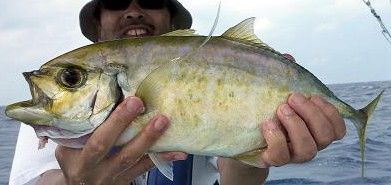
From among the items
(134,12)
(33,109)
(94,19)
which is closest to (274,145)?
(33,109)

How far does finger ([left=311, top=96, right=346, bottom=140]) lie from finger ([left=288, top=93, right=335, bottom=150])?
0.02 m

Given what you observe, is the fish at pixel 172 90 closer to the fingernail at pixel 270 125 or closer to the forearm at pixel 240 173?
the fingernail at pixel 270 125

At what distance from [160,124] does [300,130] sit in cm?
87

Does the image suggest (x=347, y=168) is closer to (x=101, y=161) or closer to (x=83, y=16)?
(x=83, y=16)

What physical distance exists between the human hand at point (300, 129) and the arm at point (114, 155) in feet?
1.71

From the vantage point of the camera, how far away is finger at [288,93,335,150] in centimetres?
269

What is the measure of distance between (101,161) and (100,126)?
1.23ft

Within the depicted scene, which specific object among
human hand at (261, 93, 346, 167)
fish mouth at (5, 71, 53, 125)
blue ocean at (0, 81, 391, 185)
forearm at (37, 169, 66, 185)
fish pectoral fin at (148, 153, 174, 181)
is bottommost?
blue ocean at (0, 81, 391, 185)

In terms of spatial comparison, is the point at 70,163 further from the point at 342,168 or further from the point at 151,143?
the point at 342,168

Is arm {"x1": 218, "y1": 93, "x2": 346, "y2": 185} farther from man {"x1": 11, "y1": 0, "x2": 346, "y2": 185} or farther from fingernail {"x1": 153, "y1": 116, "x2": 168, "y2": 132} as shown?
fingernail {"x1": 153, "y1": 116, "x2": 168, "y2": 132}

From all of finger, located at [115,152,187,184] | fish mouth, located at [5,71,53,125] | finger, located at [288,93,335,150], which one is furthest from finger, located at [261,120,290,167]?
fish mouth, located at [5,71,53,125]

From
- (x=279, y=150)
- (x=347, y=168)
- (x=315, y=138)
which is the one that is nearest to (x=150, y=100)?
(x=279, y=150)

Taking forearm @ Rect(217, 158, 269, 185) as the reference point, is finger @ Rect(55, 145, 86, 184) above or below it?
above

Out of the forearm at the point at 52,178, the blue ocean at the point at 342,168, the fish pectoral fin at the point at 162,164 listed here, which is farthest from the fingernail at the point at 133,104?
the blue ocean at the point at 342,168
